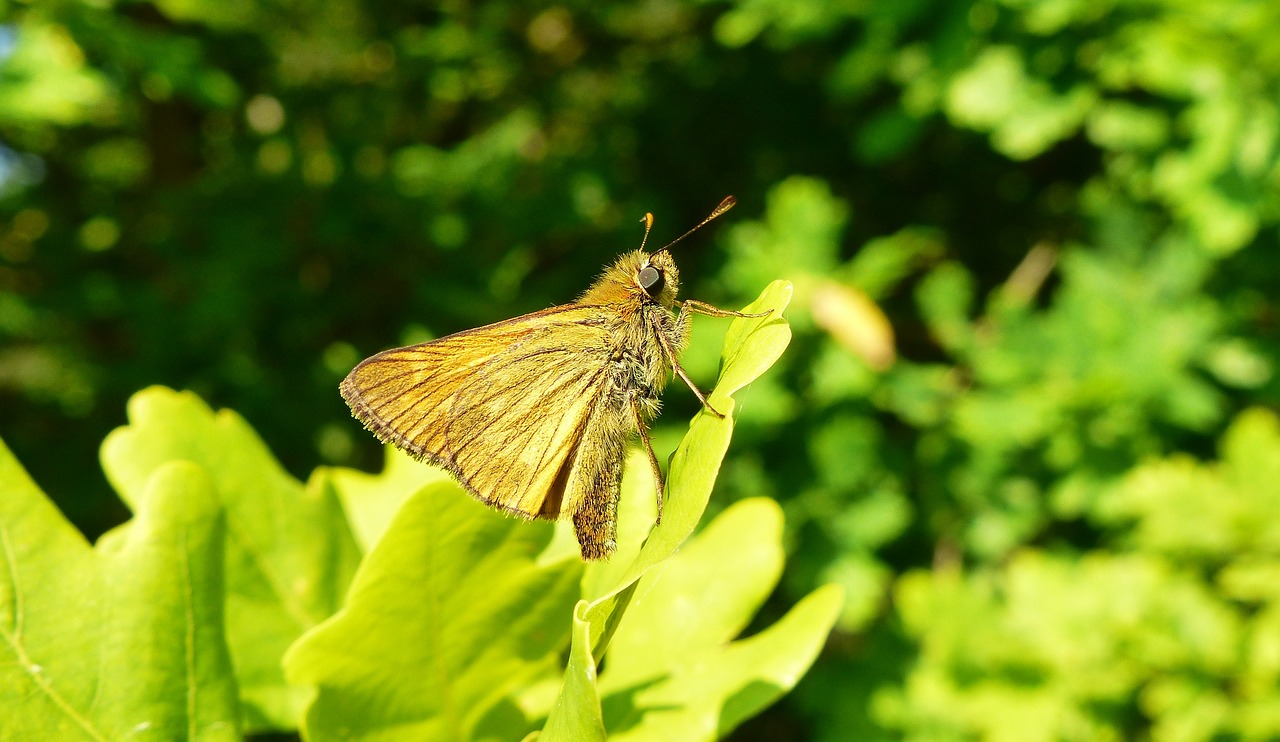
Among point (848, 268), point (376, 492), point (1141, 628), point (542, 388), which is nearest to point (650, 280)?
point (542, 388)

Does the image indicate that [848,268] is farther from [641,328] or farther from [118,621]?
[118,621]

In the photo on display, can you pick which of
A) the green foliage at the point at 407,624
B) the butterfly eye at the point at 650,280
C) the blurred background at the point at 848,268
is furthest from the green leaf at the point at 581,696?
the blurred background at the point at 848,268

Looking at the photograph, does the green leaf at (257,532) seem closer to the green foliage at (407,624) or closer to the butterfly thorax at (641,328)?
the green foliage at (407,624)

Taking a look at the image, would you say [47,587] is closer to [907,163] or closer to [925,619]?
[925,619]

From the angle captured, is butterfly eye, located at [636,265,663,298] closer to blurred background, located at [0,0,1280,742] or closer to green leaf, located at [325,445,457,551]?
green leaf, located at [325,445,457,551]

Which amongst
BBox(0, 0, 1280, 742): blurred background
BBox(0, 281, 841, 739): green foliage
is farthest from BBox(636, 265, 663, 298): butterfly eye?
BBox(0, 0, 1280, 742): blurred background

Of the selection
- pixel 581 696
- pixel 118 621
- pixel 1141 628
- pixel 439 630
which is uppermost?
pixel 118 621
